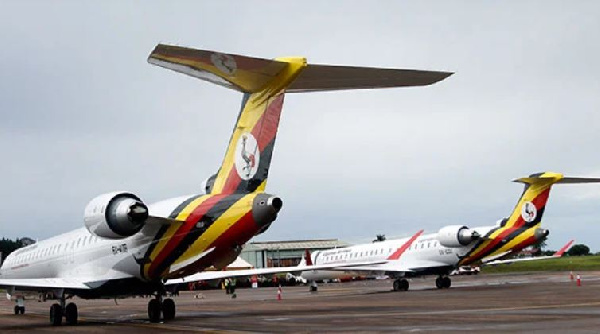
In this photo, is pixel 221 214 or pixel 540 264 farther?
pixel 540 264

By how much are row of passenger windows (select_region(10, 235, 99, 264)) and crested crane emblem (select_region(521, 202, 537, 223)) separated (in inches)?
970

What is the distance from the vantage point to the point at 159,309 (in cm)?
2222

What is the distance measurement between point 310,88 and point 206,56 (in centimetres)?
335

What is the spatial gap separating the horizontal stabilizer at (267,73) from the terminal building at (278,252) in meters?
85.4

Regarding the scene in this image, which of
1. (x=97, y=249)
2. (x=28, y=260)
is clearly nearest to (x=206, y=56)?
(x=97, y=249)

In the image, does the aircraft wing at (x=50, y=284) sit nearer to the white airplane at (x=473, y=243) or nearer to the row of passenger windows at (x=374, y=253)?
the white airplane at (x=473, y=243)

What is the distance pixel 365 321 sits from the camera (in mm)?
18125

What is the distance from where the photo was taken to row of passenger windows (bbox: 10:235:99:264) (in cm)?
2362

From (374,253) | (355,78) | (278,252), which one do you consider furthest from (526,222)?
(278,252)

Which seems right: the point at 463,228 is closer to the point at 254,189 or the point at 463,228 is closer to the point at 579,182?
the point at 579,182

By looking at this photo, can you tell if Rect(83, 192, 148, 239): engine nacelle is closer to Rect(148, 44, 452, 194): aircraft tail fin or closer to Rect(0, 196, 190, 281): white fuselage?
Rect(0, 196, 190, 281): white fuselage

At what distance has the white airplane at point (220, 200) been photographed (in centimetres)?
1766

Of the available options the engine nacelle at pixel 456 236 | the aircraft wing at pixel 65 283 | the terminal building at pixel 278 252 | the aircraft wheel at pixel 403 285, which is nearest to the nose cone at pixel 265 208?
the aircraft wing at pixel 65 283

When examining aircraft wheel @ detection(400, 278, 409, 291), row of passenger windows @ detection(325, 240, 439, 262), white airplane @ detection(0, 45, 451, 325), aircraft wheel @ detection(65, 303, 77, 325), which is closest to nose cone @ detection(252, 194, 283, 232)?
white airplane @ detection(0, 45, 451, 325)
